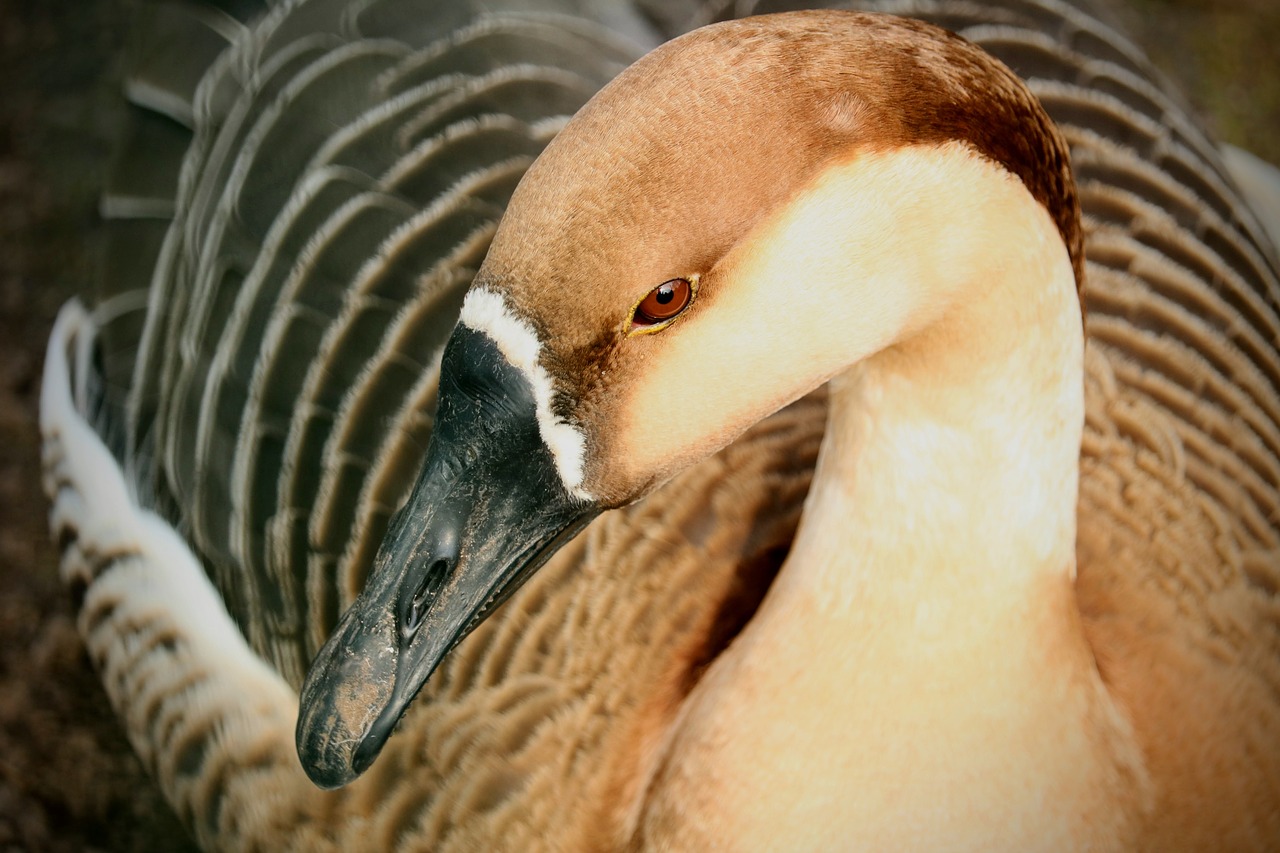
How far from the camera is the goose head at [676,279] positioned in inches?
38.4

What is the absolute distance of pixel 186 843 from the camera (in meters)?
2.40

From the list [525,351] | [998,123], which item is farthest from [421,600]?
[998,123]

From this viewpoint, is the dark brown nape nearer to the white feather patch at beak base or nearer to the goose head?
the goose head

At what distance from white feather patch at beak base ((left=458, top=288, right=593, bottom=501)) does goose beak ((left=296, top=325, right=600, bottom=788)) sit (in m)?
0.01

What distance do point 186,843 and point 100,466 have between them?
0.73 meters

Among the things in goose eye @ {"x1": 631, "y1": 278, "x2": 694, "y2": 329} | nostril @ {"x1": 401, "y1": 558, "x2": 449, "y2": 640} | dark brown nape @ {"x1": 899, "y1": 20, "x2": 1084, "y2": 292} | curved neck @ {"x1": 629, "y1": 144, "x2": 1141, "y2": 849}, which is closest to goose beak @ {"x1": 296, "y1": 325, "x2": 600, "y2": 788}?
nostril @ {"x1": 401, "y1": 558, "x2": 449, "y2": 640}

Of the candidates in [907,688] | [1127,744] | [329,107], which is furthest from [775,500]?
[329,107]

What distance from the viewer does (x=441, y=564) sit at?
44.6 inches

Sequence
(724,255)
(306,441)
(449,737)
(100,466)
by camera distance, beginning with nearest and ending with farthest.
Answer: (724,255) → (449,737) → (306,441) → (100,466)

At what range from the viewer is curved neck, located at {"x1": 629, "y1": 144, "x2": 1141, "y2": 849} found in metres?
1.22

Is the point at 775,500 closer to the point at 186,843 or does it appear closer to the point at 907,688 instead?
the point at 907,688

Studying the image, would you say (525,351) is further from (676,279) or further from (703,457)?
(703,457)

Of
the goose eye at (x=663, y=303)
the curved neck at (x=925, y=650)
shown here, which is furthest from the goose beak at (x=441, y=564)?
the curved neck at (x=925, y=650)

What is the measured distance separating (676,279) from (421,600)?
0.38 m
